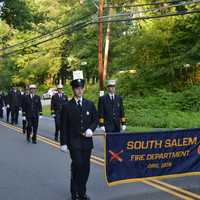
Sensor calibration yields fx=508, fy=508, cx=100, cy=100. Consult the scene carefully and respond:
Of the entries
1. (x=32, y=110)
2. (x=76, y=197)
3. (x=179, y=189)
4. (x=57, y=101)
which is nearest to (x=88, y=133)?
(x=76, y=197)

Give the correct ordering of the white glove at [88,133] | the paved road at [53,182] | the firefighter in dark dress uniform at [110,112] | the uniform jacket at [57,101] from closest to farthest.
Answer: the white glove at [88,133] < the paved road at [53,182] < the firefighter in dark dress uniform at [110,112] < the uniform jacket at [57,101]

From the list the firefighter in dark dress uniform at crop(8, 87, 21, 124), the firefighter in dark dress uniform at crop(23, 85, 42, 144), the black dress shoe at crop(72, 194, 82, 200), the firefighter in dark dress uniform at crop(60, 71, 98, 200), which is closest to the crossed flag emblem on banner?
the firefighter in dark dress uniform at crop(60, 71, 98, 200)

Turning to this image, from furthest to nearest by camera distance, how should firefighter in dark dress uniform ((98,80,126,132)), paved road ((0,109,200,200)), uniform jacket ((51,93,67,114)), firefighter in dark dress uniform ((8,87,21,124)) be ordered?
firefighter in dark dress uniform ((8,87,21,124)), uniform jacket ((51,93,67,114)), firefighter in dark dress uniform ((98,80,126,132)), paved road ((0,109,200,200))

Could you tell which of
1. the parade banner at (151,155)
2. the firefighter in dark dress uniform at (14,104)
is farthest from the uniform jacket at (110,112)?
the firefighter in dark dress uniform at (14,104)

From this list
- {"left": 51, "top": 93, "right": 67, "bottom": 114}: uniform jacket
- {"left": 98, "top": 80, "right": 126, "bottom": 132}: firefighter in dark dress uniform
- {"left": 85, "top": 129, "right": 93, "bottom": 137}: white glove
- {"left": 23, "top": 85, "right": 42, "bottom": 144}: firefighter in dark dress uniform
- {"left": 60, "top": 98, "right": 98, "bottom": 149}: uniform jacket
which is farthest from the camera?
{"left": 51, "top": 93, "right": 67, "bottom": 114}: uniform jacket

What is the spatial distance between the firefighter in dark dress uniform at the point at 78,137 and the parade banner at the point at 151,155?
0.34 meters

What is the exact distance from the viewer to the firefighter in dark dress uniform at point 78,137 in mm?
7734

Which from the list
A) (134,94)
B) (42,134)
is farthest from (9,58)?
(42,134)

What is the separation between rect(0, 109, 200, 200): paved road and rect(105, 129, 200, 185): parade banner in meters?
0.32

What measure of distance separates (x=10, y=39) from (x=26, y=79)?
7216mm

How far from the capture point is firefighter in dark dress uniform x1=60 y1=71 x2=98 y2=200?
25.4 feet

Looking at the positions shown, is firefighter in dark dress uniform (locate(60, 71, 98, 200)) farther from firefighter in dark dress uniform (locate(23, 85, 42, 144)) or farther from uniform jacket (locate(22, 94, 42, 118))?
uniform jacket (locate(22, 94, 42, 118))

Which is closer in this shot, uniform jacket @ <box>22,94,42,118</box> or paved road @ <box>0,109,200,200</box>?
paved road @ <box>0,109,200,200</box>

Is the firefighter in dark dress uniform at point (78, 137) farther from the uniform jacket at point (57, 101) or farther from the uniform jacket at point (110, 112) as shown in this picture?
the uniform jacket at point (57, 101)
